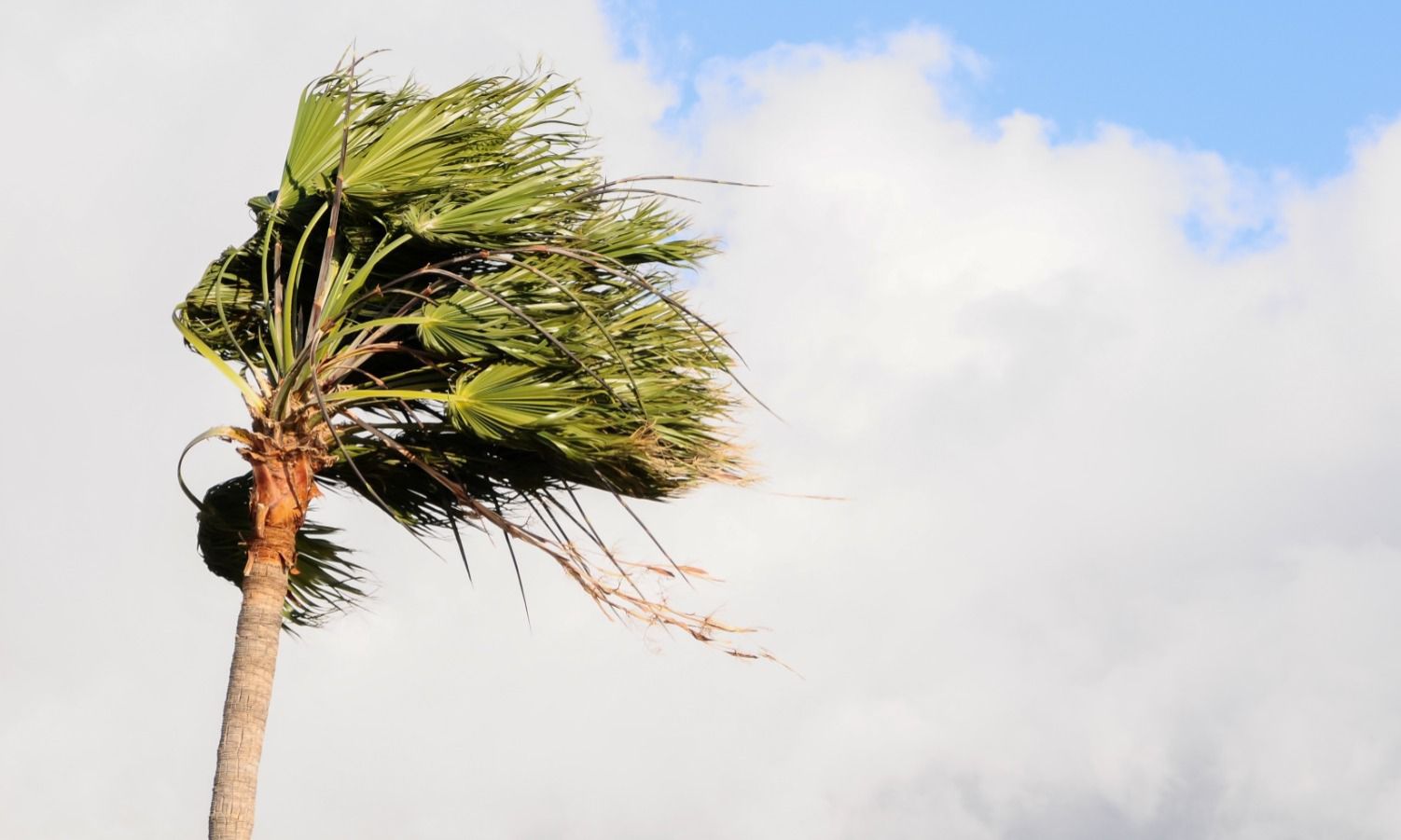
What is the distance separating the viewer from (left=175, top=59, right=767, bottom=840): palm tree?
8797 mm

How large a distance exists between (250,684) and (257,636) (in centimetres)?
27

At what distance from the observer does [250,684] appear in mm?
8742

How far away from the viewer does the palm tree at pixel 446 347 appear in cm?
880

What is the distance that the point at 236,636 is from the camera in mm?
8953

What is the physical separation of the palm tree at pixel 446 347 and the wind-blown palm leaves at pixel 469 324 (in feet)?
0.04

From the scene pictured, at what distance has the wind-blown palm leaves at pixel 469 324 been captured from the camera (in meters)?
8.86

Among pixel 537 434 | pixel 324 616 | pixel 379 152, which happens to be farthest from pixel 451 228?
pixel 324 616

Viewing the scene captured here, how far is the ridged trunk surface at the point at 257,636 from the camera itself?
8.48 metres

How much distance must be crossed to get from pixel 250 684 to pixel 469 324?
2185 mm

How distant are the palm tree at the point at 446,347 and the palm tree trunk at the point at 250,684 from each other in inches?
0.4

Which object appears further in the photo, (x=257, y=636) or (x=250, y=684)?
(x=257, y=636)

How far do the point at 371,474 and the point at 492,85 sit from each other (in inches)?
91.9

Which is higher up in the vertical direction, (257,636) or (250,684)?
(257,636)

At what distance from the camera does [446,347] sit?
9039mm
